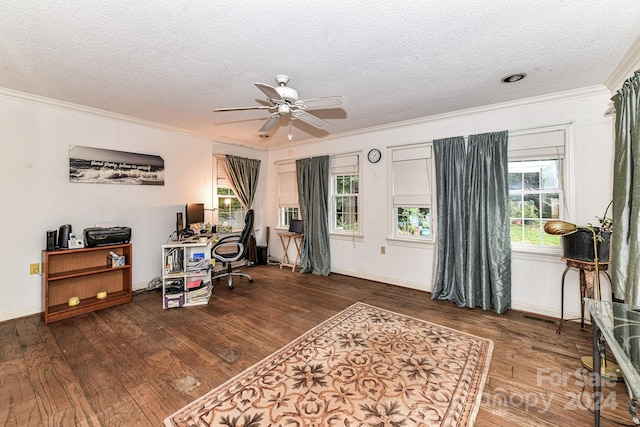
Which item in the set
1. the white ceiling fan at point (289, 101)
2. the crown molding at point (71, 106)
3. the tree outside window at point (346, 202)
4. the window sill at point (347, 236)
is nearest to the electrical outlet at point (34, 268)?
the crown molding at point (71, 106)

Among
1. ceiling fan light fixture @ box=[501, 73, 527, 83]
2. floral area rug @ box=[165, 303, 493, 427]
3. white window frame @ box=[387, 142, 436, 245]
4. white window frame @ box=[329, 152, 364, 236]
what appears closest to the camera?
floral area rug @ box=[165, 303, 493, 427]

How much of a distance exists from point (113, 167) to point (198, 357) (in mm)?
3060

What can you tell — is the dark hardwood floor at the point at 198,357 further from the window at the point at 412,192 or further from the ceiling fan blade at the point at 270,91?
the ceiling fan blade at the point at 270,91

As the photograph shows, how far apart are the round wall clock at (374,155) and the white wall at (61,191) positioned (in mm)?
3179

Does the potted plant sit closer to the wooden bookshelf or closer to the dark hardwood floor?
the dark hardwood floor

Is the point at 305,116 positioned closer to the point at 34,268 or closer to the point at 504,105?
the point at 504,105

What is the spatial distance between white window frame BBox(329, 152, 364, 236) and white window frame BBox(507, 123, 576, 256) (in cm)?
216

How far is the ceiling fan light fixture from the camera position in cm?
255

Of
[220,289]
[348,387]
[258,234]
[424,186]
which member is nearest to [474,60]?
[424,186]

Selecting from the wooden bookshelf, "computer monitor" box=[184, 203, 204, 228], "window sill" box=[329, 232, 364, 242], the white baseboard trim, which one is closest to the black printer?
the wooden bookshelf

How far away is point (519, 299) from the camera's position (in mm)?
3211

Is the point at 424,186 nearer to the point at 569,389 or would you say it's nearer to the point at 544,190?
the point at 544,190

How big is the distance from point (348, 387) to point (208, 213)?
3946 mm

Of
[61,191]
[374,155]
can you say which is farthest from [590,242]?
[61,191]
